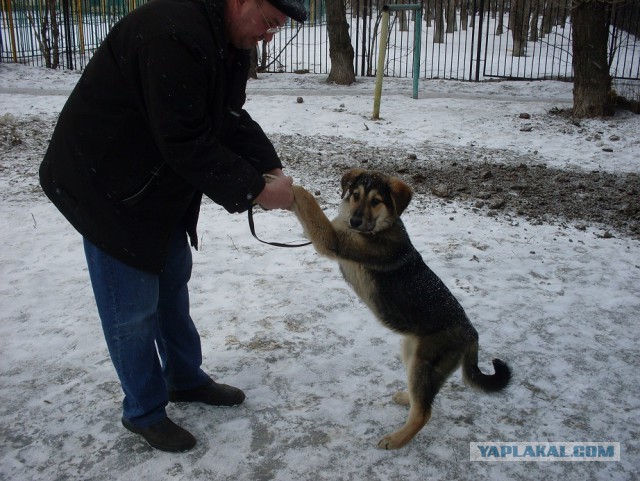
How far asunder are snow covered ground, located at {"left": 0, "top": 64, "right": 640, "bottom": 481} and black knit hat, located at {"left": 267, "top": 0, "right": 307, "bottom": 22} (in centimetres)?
224

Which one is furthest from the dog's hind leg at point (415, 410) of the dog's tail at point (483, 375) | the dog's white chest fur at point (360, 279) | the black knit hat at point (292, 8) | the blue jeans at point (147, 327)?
the black knit hat at point (292, 8)

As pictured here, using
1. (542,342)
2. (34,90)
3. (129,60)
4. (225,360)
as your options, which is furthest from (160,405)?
(34,90)

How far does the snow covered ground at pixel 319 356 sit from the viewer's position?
308cm

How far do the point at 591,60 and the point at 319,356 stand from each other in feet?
30.9

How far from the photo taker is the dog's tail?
3223mm

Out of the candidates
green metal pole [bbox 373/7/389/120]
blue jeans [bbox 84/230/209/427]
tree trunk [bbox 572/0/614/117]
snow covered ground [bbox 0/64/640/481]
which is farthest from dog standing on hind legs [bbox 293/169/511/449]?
tree trunk [bbox 572/0/614/117]

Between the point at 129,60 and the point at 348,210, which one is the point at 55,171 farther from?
the point at 348,210

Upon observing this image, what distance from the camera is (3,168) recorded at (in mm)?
8234

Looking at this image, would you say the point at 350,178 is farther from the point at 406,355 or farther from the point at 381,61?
the point at 381,61

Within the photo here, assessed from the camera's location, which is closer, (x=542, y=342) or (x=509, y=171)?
(x=542, y=342)

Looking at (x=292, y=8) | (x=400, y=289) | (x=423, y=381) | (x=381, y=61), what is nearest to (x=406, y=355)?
(x=423, y=381)

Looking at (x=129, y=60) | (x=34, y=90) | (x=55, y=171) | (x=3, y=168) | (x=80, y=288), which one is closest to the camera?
(x=129, y=60)

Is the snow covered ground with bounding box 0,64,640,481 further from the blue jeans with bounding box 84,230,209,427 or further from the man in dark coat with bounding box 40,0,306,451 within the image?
the man in dark coat with bounding box 40,0,306,451

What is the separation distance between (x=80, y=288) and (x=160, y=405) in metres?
2.21
